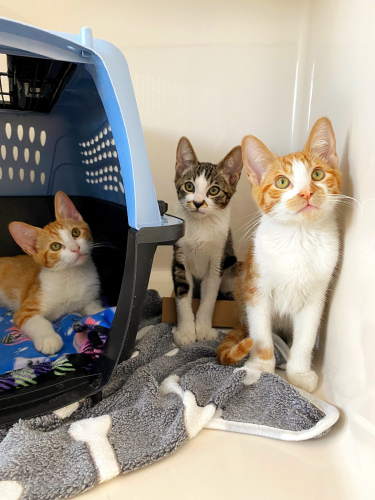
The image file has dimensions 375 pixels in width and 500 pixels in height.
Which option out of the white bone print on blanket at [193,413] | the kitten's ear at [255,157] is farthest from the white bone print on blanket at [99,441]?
the kitten's ear at [255,157]

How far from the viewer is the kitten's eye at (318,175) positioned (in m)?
0.89

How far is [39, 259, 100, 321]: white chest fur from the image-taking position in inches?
51.4

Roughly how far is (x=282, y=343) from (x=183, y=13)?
1280 mm

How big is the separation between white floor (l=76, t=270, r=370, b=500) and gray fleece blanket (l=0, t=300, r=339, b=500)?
0.07 feet

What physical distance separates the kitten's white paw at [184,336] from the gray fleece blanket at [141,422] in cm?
14

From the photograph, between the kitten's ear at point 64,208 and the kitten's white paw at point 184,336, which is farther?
the kitten's ear at point 64,208

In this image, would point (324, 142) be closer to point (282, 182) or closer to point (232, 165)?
point (282, 182)

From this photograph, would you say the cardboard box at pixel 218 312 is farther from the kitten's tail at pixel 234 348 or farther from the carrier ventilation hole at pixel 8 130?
the carrier ventilation hole at pixel 8 130

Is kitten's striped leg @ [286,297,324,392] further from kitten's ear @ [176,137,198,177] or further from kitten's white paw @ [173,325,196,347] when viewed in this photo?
kitten's ear @ [176,137,198,177]

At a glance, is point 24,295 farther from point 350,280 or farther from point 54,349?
point 350,280

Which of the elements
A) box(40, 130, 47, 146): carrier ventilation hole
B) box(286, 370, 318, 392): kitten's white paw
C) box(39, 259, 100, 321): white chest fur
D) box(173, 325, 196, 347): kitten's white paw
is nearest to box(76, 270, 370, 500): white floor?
box(286, 370, 318, 392): kitten's white paw

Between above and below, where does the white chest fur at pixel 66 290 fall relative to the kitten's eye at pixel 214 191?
below

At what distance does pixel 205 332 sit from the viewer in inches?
48.2

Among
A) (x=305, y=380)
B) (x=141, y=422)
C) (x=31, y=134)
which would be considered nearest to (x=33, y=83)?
(x=31, y=134)
